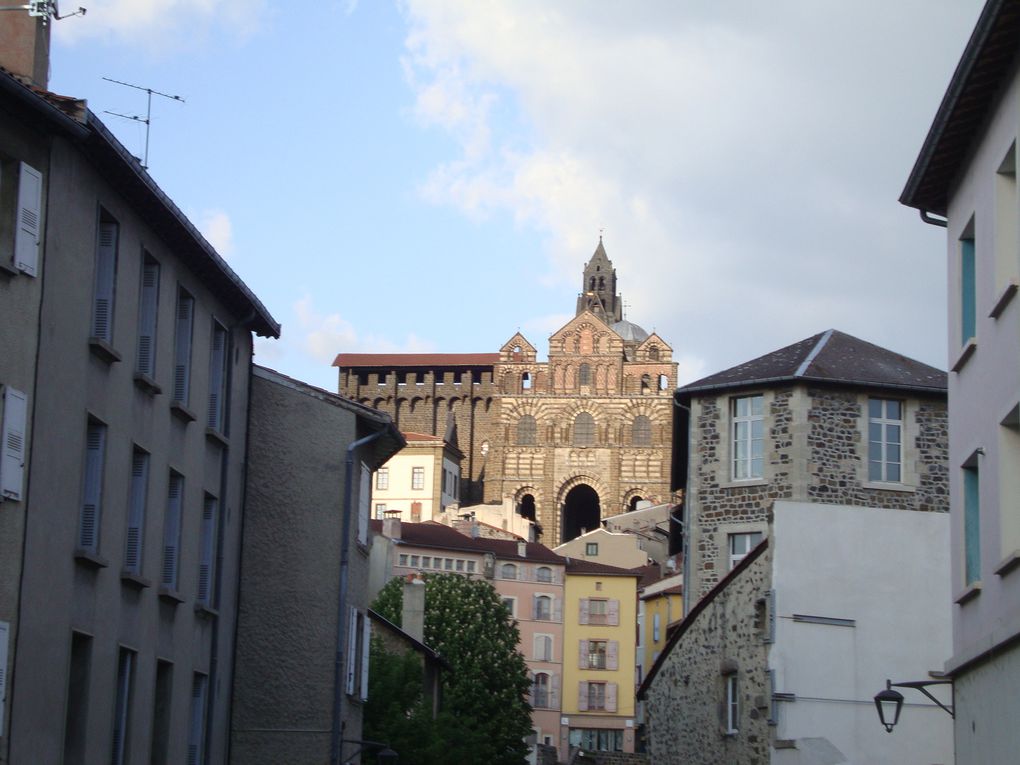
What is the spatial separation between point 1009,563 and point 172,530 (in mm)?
10260

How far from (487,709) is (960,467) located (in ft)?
161

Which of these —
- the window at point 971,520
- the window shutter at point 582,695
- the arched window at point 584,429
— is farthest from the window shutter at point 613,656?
the window at point 971,520

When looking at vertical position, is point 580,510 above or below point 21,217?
above

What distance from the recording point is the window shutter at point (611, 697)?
288ft

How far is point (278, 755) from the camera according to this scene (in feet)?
81.2

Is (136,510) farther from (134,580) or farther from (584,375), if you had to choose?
(584,375)

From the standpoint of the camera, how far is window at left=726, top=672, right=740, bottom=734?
94.1 ft

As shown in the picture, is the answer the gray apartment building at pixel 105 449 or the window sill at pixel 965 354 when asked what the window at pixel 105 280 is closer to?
the gray apartment building at pixel 105 449

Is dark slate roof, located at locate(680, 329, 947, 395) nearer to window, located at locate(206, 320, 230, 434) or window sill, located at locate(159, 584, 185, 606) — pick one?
window, located at locate(206, 320, 230, 434)

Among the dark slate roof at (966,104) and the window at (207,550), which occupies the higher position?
the dark slate roof at (966,104)

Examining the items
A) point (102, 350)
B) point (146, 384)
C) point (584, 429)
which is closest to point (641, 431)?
point (584, 429)

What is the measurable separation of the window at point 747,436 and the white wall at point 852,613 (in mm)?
6303

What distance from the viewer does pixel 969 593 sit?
17.0m

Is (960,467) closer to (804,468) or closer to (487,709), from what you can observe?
(804,468)
